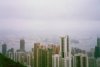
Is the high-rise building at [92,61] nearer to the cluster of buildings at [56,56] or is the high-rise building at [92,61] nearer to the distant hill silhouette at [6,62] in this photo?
the cluster of buildings at [56,56]

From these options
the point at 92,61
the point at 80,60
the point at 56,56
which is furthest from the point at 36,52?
the point at 92,61

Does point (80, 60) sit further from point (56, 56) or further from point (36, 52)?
point (36, 52)

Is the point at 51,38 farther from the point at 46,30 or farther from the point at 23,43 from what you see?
the point at 23,43

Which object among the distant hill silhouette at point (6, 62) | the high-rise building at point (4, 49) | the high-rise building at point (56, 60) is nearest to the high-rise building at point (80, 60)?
the high-rise building at point (56, 60)

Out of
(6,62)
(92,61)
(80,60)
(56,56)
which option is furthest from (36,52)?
(92,61)

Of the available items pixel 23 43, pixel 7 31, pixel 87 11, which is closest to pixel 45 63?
pixel 23 43

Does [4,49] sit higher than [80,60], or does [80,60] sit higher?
[4,49]

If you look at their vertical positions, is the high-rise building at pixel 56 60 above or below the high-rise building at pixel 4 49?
below
